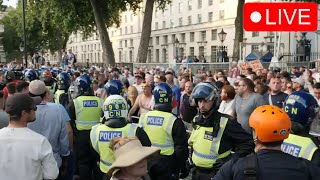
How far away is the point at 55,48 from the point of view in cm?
6275

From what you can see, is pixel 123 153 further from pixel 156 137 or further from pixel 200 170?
pixel 156 137

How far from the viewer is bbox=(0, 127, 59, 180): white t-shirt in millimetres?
4020

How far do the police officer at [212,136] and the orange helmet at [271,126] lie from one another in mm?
1479

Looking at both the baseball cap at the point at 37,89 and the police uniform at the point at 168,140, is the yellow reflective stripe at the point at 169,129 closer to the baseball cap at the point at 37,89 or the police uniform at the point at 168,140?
the police uniform at the point at 168,140

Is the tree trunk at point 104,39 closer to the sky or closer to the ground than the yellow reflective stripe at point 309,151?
closer to the sky

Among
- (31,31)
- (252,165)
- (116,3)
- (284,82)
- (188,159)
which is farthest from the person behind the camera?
(31,31)

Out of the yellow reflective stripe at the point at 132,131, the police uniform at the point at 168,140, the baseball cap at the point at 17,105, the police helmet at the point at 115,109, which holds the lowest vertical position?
the police uniform at the point at 168,140

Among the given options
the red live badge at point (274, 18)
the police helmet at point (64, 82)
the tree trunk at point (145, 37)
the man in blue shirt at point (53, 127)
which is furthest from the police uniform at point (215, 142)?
the tree trunk at point (145, 37)

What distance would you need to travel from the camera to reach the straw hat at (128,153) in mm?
2891

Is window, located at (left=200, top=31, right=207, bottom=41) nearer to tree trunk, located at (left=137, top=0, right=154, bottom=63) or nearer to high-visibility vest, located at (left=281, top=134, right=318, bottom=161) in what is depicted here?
tree trunk, located at (left=137, top=0, right=154, bottom=63)

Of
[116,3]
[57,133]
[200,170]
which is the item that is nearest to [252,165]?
[200,170]

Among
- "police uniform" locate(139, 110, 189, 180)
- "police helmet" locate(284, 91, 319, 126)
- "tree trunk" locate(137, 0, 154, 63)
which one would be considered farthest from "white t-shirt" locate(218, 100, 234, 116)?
"tree trunk" locate(137, 0, 154, 63)

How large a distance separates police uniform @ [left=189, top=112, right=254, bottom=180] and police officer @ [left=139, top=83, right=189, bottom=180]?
2.10 feet

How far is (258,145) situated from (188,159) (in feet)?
8.72
